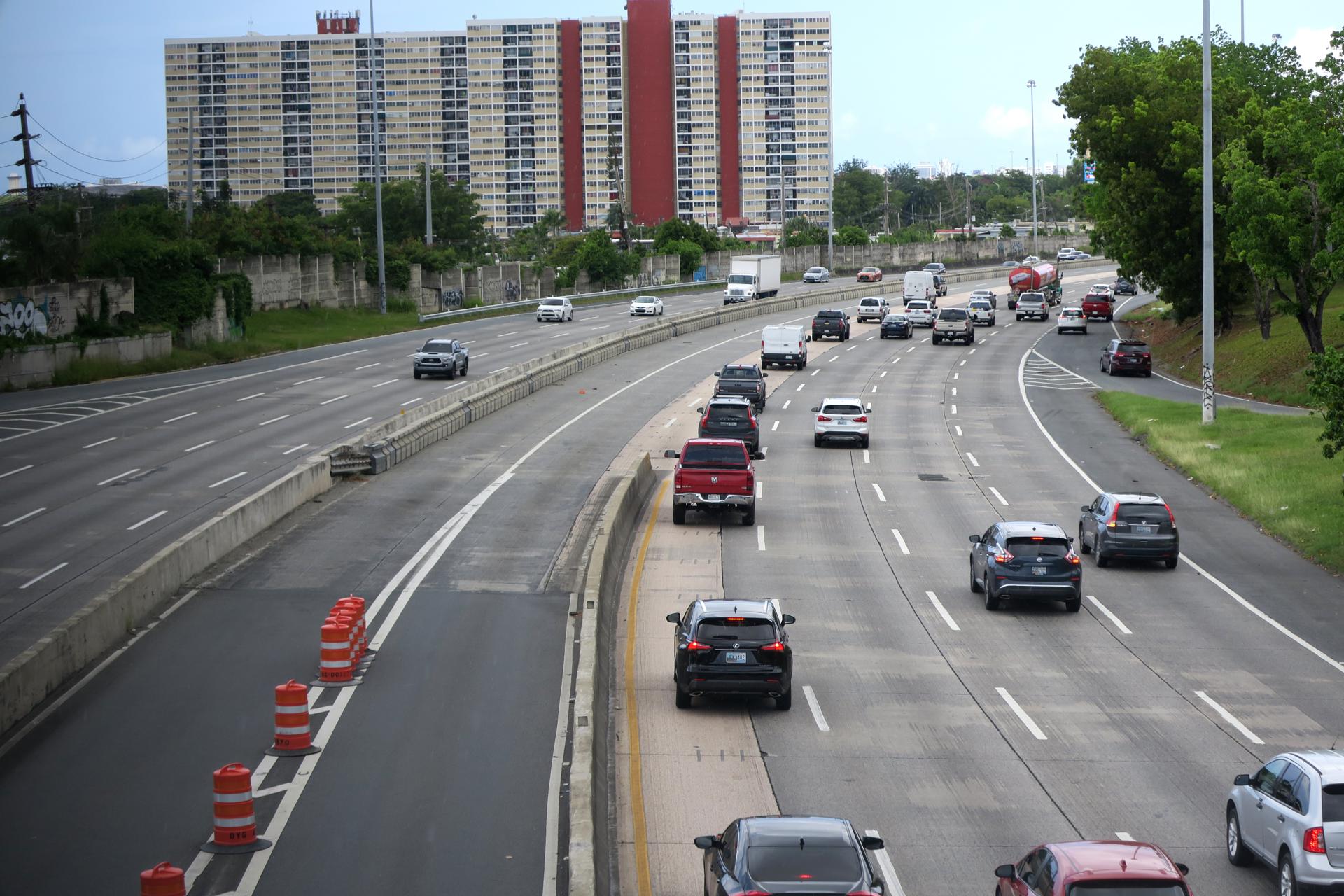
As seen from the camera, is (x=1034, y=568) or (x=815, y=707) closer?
(x=815, y=707)

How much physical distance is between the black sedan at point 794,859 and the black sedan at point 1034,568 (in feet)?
49.0

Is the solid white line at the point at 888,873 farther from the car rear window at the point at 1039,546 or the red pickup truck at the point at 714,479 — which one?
the red pickup truck at the point at 714,479

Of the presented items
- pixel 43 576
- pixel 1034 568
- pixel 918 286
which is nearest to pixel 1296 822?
pixel 1034 568

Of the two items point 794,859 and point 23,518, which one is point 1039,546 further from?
point 23,518

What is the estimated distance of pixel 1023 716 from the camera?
2033 cm

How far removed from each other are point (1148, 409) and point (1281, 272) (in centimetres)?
683

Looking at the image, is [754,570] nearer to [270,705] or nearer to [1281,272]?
[270,705]

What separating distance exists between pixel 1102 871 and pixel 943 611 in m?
15.8

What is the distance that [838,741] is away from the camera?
1912 cm

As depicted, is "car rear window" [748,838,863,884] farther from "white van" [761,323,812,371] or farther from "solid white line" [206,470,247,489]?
"white van" [761,323,812,371]

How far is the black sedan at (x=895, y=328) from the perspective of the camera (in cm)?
7900

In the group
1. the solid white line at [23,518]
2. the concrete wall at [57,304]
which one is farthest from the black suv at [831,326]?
the solid white line at [23,518]

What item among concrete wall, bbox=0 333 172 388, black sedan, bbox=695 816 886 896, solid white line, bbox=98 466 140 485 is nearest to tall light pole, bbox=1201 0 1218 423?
solid white line, bbox=98 466 140 485

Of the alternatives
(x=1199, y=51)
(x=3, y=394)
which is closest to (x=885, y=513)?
(x=3, y=394)
